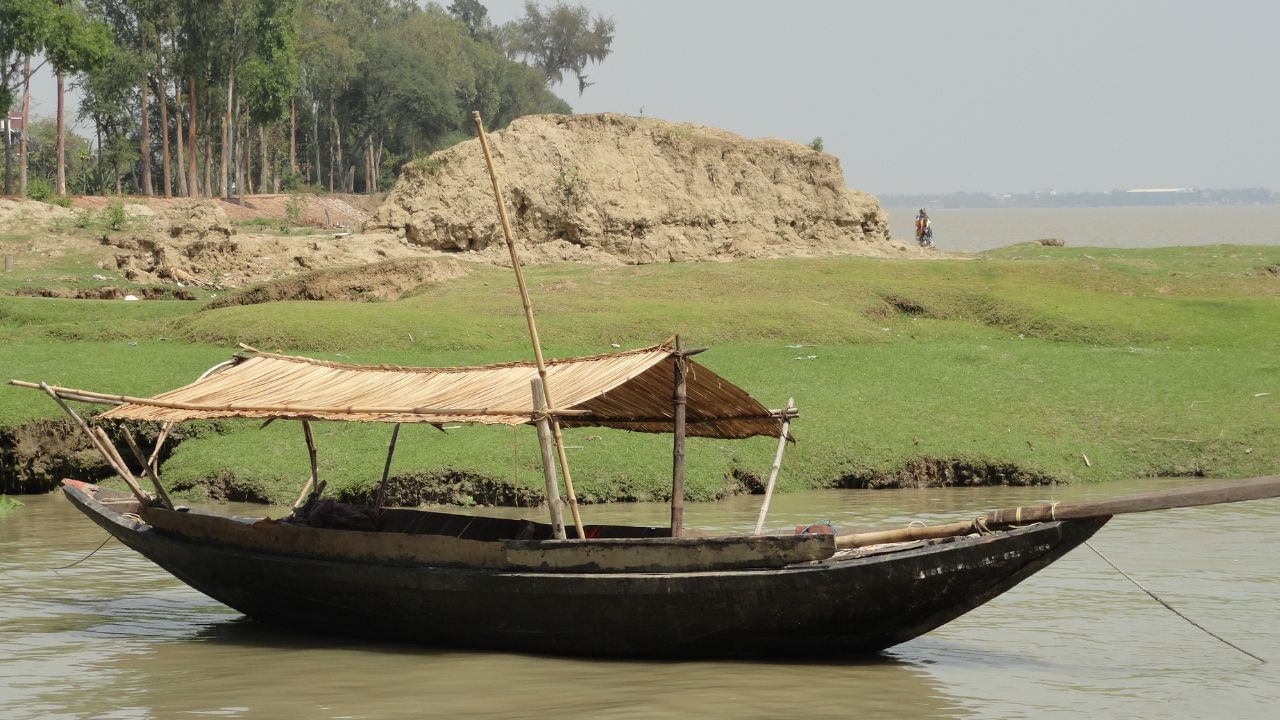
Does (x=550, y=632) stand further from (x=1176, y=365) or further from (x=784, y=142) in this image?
(x=784, y=142)

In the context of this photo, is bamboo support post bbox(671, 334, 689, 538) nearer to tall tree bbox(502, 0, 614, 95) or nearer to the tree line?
the tree line

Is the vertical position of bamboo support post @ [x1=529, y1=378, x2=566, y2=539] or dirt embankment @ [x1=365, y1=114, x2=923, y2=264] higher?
dirt embankment @ [x1=365, y1=114, x2=923, y2=264]

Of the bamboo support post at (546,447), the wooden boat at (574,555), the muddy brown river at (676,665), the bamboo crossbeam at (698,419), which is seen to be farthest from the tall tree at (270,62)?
the bamboo support post at (546,447)

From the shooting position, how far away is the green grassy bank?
1527 cm

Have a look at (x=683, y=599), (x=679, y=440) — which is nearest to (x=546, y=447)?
(x=679, y=440)

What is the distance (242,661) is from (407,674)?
4.07 feet

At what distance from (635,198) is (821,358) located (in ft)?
49.7

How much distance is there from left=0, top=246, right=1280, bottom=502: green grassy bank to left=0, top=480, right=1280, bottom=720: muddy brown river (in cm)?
341

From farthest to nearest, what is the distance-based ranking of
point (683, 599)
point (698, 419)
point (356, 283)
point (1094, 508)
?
point (356, 283) → point (698, 419) → point (683, 599) → point (1094, 508)

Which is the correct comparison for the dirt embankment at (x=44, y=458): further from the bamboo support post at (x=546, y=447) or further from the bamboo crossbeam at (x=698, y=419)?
the bamboo support post at (x=546, y=447)

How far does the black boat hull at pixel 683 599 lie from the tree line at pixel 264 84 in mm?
42744

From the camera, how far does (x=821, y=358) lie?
791 inches

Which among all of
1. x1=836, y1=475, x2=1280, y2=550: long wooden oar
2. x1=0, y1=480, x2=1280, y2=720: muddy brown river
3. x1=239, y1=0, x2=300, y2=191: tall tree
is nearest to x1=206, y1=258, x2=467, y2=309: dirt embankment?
x1=0, y1=480, x2=1280, y2=720: muddy brown river

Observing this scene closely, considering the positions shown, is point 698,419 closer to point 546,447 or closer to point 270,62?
point 546,447
